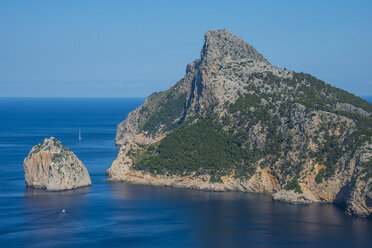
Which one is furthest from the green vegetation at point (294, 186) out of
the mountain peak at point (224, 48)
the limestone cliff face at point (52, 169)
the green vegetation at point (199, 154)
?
A: the mountain peak at point (224, 48)

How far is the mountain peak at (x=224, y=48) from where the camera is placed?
158250mm

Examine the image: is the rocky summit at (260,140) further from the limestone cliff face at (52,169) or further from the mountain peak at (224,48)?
the limestone cliff face at (52,169)

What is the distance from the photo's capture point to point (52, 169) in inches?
4643

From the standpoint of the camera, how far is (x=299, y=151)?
12000 centimetres

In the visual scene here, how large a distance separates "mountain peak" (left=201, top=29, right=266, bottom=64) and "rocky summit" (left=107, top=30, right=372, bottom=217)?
243 millimetres

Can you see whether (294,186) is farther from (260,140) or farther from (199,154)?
(199,154)

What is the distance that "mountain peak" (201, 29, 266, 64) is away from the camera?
519 feet

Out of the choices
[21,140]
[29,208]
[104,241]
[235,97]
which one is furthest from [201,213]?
[21,140]

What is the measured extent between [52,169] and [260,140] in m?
38.6

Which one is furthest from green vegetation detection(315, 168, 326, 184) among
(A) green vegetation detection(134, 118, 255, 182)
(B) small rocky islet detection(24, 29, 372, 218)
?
(A) green vegetation detection(134, 118, 255, 182)

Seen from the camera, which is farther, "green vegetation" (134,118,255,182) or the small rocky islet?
"green vegetation" (134,118,255,182)

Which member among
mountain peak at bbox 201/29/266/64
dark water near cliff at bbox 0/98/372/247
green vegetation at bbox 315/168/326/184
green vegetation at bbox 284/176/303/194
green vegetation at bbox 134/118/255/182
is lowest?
dark water near cliff at bbox 0/98/372/247

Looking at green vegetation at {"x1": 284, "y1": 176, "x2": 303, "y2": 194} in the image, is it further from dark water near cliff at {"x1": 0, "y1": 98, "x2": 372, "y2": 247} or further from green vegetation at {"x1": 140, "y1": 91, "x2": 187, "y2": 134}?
green vegetation at {"x1": 140, "y1": 91, "x2": 187, "y2": 134}

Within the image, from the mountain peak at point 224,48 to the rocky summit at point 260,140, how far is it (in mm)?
243
